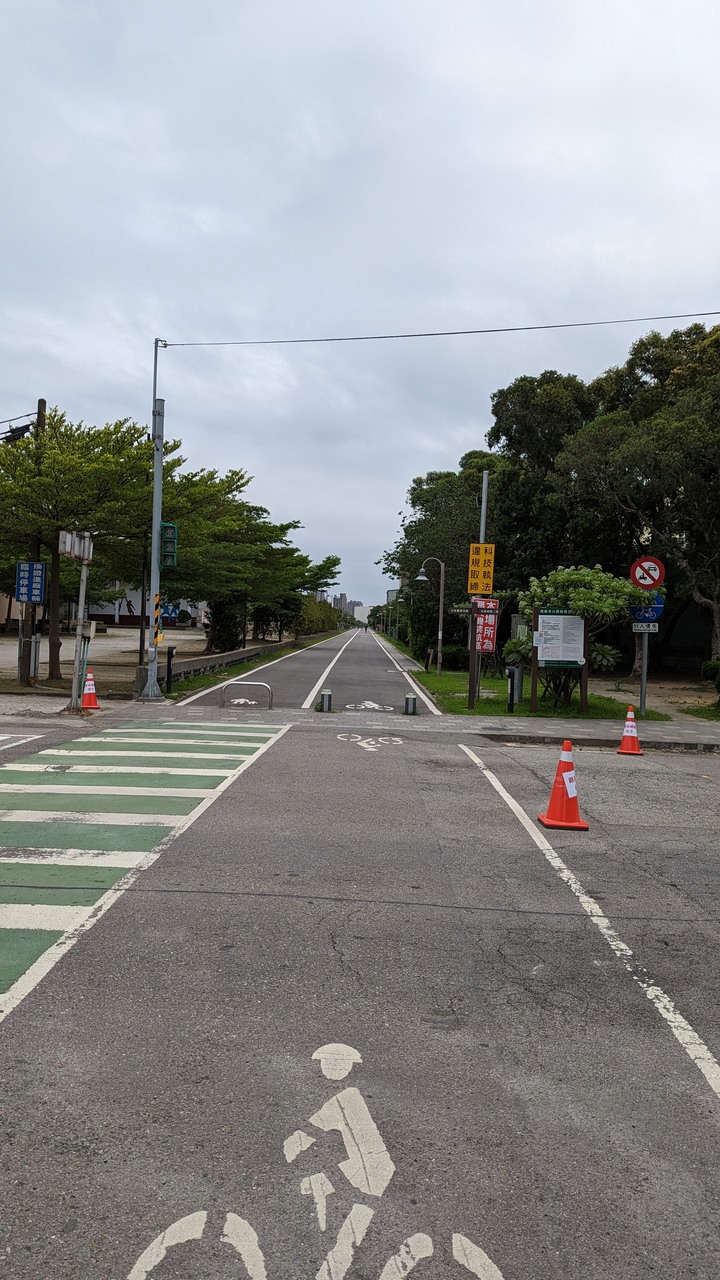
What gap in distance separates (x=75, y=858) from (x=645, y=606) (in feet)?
50.1

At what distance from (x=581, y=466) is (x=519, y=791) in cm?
2229

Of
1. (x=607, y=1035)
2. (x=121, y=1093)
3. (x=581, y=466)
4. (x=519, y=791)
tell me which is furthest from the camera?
(x=581, y=466)

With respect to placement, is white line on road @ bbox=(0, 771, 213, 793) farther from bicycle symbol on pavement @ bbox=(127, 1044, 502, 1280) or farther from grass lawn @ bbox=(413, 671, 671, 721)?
grass lawn @ bbox=(413, 671, 671, 721)

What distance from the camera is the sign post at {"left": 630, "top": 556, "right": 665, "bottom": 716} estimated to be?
18.3 metres

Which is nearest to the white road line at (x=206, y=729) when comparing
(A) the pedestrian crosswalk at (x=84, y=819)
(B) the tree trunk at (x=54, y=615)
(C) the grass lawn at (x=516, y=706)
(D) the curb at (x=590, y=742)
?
(A) the pedestrian crosswalk at (x=84, y=819)

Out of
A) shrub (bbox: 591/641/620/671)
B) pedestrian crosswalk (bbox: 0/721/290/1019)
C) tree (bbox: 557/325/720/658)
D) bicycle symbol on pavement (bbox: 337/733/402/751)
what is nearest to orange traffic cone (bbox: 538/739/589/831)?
pedestrian crosswalk (bbox: 0/721/290/1019)

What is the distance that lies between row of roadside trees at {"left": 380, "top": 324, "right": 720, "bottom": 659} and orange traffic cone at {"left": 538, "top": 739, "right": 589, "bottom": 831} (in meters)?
21.0

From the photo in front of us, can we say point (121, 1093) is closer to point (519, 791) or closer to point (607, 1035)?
point (607, 1035)

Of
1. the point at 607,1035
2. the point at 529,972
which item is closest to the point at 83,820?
the point at 529,972

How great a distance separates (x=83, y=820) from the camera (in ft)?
26.5

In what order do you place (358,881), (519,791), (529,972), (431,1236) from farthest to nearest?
(519,791) → (358,881) → (529,972) → (431,1236)

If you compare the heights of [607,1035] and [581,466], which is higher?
[581,466]

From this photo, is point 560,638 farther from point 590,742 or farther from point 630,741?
point 630,741

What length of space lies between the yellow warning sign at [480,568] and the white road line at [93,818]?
1431cm
